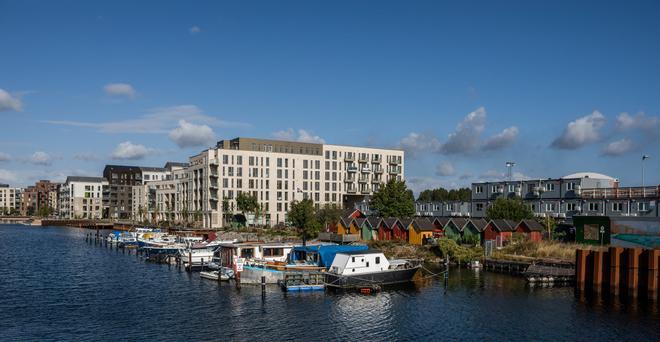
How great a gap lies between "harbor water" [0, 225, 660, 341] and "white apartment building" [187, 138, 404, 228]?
88.5m

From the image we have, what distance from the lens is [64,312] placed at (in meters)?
48.6

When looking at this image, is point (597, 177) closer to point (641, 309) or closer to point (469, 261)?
point (469, 261)

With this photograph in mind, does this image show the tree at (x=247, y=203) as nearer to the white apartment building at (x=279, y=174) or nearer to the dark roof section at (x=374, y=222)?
the white apartment building at (x=279, y=174)

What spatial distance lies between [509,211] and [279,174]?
257ft

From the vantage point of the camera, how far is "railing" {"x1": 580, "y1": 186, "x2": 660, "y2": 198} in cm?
8871

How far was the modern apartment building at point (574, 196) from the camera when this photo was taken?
90.3 metres

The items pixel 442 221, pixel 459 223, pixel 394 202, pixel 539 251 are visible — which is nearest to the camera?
pixel 539 251

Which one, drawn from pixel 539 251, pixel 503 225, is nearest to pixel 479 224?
pixel 503 225

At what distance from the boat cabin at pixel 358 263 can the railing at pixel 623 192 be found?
49369 mm

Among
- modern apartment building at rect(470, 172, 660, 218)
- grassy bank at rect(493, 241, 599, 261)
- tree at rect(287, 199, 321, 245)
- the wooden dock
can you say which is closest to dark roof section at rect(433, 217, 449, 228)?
grassy bank at rect(493, 241, 599, 261)

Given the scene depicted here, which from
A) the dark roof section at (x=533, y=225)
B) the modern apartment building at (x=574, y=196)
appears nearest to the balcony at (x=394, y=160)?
the modern apartment building at (x=574, y=196)

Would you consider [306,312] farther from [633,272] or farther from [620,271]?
[633,272]

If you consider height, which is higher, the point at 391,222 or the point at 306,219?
the point at 391,222

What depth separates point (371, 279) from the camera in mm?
59719
